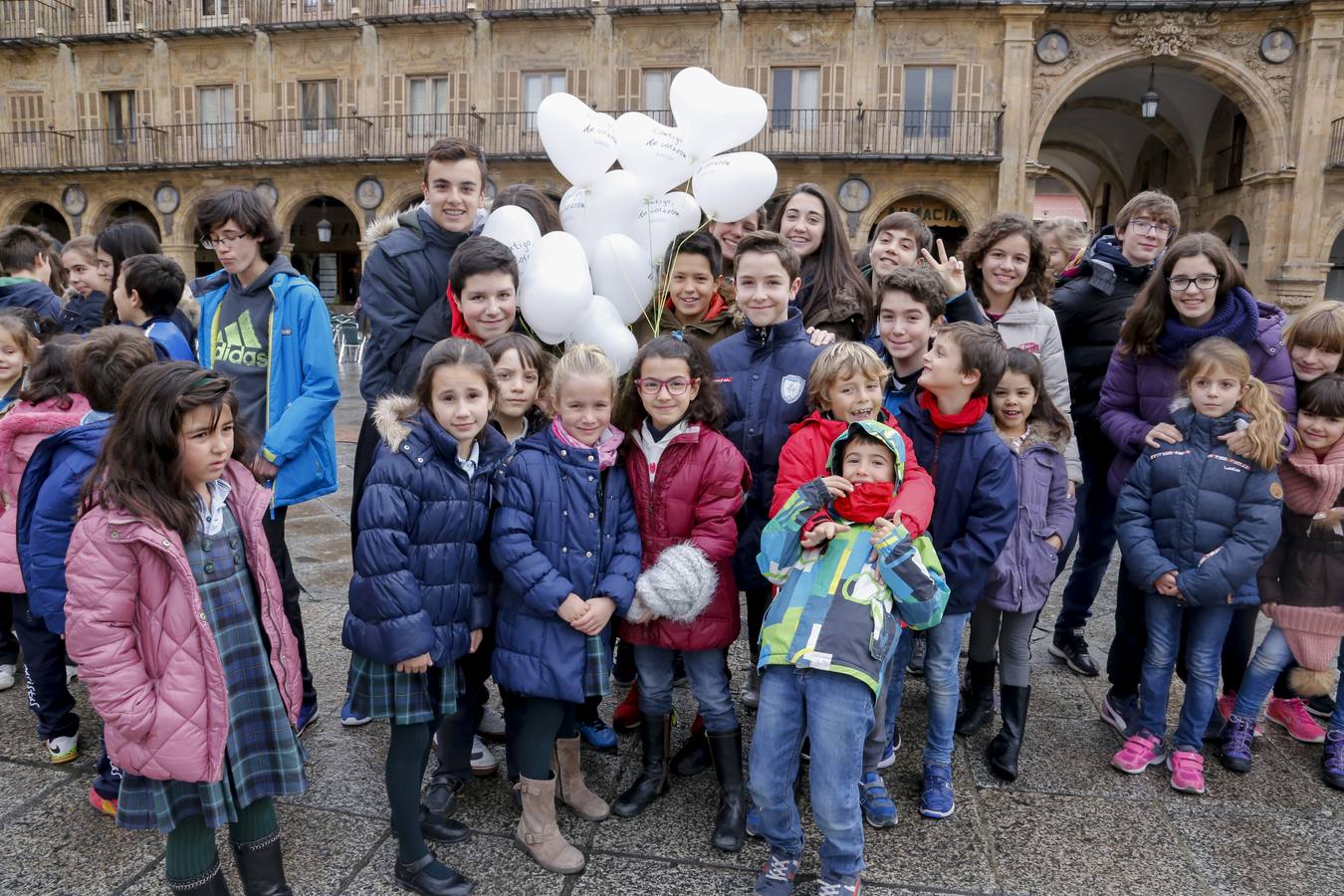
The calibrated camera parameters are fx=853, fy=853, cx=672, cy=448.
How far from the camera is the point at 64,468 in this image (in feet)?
7.77

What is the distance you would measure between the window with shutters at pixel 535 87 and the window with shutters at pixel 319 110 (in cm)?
442

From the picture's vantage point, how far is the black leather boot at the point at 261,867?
6.65 feet

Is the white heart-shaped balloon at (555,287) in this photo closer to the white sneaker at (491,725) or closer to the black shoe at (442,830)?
the white sneaker at (491,725)

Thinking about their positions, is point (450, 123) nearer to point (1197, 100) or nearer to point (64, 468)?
point (1197, 100)

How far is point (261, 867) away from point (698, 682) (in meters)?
1.20

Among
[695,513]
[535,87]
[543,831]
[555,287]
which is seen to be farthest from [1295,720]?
[535,87]

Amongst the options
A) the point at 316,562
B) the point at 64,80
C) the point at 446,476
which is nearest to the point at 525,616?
the point at 446,476

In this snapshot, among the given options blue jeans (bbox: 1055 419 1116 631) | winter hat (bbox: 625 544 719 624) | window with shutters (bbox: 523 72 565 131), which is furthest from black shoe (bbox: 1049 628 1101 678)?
window with shutters (bbox: 523 72 565 131)

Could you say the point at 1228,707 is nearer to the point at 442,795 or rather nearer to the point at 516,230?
the point at 442,795

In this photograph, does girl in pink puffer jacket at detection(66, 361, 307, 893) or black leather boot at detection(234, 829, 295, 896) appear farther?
black leather boot at detection(234, 829, 295, 896)

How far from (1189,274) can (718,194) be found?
166cm

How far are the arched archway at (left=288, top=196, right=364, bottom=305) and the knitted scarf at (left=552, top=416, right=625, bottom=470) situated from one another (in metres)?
21.6

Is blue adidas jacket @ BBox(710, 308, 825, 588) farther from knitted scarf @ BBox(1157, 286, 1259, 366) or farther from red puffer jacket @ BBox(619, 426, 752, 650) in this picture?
knitted scarf @ BBox(1157, 286, 1259, 366)

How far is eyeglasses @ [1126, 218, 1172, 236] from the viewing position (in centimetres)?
337
